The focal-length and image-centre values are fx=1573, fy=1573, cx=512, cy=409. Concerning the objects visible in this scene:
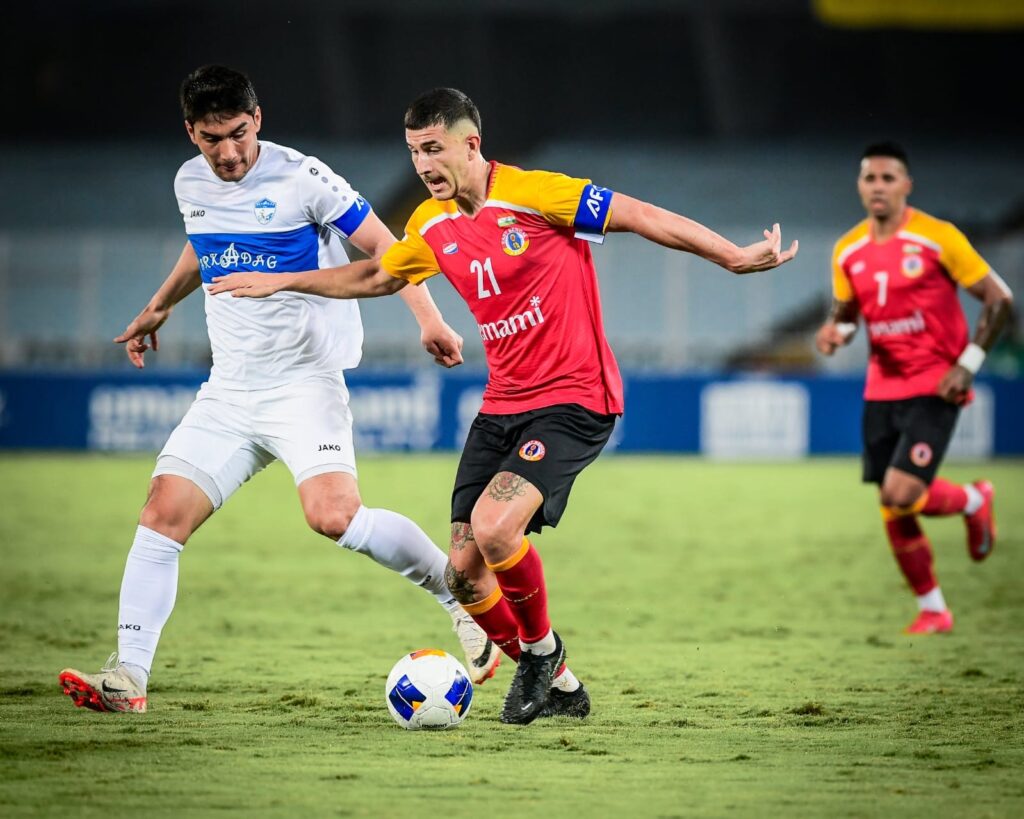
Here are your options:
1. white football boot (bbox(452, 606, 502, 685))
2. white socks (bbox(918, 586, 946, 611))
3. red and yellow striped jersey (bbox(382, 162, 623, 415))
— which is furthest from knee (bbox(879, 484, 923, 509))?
red and yellow striped jersey (bbox(382, 162, 623, 415))

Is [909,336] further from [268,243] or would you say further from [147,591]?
[147,591]

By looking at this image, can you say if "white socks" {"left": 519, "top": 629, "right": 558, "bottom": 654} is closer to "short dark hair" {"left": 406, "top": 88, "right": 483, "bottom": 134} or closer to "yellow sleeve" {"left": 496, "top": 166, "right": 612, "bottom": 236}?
"yellow sleeve" {"left": 496, "top": 166, "right": 612, "bottom": 236}

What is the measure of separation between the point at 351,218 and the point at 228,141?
1.83ft

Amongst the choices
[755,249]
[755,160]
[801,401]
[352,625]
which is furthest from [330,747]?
[755,160]

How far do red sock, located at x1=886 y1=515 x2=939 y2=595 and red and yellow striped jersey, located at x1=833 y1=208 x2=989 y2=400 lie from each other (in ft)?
2.23

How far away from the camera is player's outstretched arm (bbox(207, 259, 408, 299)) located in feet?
18.7

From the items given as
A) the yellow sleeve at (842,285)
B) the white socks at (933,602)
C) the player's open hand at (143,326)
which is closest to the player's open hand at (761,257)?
the player's open hand at (143,326)

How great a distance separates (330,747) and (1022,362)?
783 inches

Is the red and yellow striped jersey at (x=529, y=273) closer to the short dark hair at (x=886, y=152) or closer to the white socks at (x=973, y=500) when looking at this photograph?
the short dark hair at (x=886, y=152)

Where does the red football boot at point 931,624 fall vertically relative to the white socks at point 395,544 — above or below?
below

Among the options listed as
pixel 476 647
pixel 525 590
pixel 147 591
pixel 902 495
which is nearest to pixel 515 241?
pixel 525 590

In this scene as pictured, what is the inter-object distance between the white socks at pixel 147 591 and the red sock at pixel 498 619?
1.13 m

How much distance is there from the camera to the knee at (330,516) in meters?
5.85

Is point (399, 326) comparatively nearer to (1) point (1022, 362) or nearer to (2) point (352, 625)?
(1) point (1022, 362)
